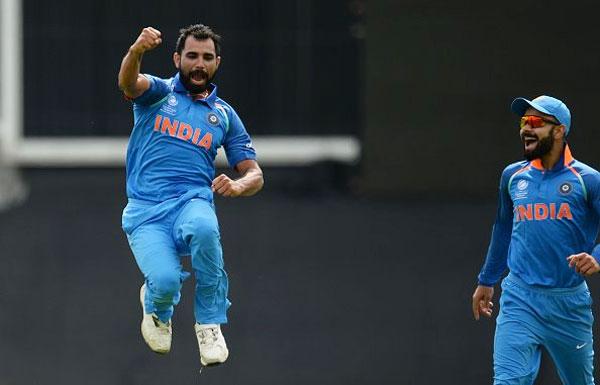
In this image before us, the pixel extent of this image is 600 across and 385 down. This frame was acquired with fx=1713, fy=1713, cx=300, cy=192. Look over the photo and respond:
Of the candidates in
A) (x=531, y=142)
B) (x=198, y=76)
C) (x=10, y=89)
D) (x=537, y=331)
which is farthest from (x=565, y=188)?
(x=10, y=89)

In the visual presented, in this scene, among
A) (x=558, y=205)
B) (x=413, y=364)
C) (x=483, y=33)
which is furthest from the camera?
(x=483, y=33)

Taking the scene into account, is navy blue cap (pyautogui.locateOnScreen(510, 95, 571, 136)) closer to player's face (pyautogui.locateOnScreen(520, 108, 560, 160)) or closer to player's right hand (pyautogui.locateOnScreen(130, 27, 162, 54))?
player's face (pyautogui.locateOnScreen(520, 108, 560, 160))

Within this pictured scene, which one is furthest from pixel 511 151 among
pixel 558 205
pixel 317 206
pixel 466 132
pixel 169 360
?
pixel 558 205

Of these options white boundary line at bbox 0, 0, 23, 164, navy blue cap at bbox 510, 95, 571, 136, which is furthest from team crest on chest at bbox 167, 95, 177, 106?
white boundary line at bbox 0, 0, 23, 164

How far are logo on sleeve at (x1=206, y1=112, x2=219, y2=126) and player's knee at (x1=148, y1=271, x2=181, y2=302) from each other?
2.21 feet

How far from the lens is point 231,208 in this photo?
536 inches

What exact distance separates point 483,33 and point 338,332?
2.84 meters

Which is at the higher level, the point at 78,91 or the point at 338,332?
the point at 78,91

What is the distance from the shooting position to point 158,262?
697 centimetres

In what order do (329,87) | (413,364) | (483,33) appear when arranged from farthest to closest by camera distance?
(329,87) < (483,33) < (413,364)

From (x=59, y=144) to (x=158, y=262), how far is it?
7.90m

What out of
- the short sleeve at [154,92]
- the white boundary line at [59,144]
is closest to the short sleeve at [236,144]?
the short sleeve at [154,92]

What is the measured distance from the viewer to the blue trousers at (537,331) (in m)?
7.41

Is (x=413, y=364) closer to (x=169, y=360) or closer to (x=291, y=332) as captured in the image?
(x=291, y=332)
